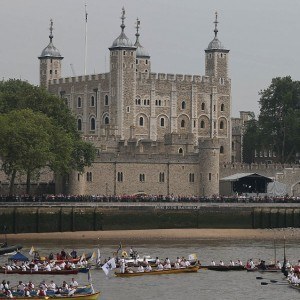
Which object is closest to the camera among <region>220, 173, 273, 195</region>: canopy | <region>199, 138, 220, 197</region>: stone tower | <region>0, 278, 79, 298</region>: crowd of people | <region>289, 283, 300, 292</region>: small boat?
<region>0, 278, 79, 298</region>: crowd of people

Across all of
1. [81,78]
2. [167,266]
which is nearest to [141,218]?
[167,266]

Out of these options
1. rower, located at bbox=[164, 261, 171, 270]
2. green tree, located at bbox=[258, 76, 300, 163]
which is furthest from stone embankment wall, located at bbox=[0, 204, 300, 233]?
green tree, located at bbox=[258, 76, 300, 163]

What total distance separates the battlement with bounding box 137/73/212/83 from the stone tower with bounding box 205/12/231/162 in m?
1.65

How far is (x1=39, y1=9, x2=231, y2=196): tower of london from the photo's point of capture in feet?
449

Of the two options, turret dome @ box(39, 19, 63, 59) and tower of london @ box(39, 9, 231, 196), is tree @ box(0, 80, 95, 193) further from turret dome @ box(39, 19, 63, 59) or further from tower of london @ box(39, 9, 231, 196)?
turret dome @ box(39, 19, 63, 59)

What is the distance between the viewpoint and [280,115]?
166m

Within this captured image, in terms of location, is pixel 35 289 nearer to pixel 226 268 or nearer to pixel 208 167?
pixel 226 268

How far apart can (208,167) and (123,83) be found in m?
24.7

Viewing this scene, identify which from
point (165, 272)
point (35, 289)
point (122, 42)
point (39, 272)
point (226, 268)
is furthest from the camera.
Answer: point (122, 42)

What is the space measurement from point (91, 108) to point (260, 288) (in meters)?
84.3

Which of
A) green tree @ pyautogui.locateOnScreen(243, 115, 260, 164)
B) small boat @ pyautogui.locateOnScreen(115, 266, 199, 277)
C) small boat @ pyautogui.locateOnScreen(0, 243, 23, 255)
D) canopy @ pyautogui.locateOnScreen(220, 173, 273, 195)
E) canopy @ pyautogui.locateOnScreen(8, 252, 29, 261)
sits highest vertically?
green tree @ pyautogui.locateOnScreen(243, 115, 260, 164)

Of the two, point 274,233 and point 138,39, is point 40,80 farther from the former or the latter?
point 274,233

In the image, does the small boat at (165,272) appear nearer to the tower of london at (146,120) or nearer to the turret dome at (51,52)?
the tower of london at (146,120)

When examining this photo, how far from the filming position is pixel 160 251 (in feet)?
346
